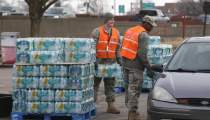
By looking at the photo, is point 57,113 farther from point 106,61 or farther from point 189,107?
point 189,107

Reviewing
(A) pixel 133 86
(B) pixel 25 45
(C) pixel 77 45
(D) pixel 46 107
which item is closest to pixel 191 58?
(A) pixel 133 86

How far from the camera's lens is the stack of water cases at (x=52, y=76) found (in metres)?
10.2

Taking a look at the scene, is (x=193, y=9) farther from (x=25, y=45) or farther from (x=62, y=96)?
(x=62, y=96)

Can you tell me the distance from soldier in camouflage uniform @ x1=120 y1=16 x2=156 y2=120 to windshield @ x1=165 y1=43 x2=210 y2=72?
68cm

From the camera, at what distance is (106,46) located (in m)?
11.9

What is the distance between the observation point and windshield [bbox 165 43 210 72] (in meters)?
9.35

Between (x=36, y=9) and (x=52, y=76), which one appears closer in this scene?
(x=52, y=76)

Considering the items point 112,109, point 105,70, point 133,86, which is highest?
point 105,70

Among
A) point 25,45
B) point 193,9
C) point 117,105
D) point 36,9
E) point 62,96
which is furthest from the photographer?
point 193,9

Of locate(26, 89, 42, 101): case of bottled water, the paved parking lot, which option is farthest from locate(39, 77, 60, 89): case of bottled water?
the paved parking lot

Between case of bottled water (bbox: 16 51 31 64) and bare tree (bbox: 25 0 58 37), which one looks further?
bare tree (bbox: 25 0 58 37)

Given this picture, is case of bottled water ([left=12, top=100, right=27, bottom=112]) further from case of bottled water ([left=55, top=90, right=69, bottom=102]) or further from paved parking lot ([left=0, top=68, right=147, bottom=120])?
paved parking lot ([left=0, top=68, right=147, bottom=120])

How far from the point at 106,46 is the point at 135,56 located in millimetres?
1572

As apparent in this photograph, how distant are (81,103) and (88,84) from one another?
0.47 meters
